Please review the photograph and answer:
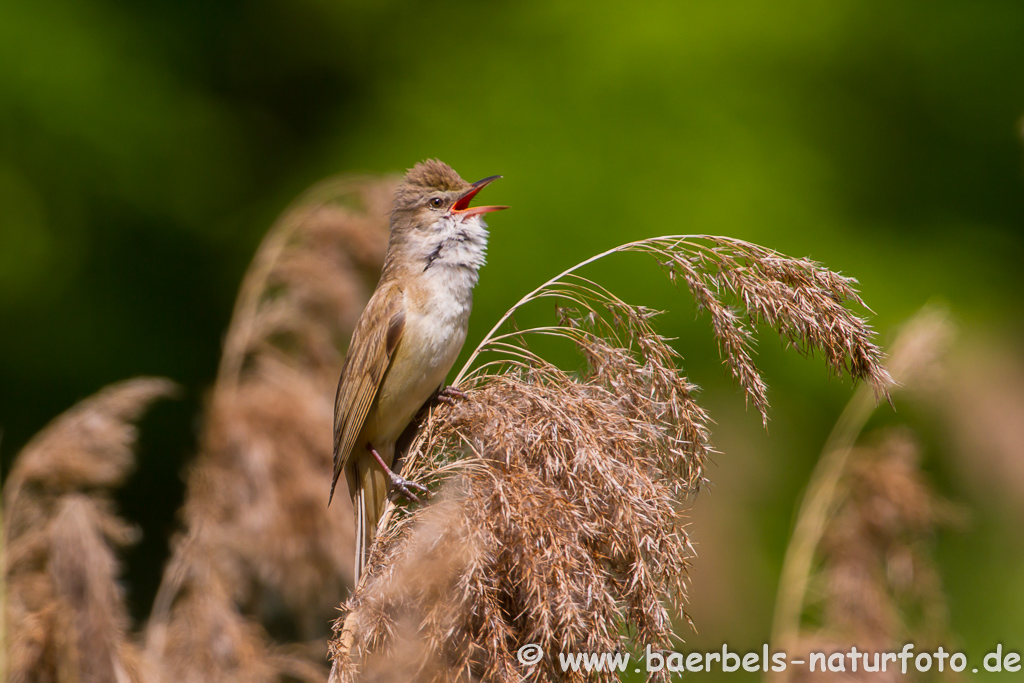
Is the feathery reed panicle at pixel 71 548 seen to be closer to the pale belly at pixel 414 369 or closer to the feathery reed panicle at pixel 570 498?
the feathery reed panicle at pixel 570 498

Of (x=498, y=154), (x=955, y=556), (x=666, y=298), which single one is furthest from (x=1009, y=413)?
(x=498, y=154)

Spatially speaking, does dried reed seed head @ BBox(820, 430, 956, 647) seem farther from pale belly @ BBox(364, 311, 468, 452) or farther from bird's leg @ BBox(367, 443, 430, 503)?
bird's leg @ BBox(367, 443, 430, 503)

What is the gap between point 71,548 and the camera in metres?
1.97

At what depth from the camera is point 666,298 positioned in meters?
5.80

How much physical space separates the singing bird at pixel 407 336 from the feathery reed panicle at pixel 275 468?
611 millimetres

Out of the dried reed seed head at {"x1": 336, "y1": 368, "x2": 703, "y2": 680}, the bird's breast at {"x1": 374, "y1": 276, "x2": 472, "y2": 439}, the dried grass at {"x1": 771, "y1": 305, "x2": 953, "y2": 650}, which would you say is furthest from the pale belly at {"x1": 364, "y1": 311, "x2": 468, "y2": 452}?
the dried grass at {"x1": 771, "y1": 305, "x2": 953, "y2": 650}

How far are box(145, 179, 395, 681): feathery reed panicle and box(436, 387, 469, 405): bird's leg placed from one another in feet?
3.25

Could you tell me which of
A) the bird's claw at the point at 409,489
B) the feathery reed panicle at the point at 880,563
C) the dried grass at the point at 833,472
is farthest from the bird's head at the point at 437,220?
the feathery reed panicle at the point at 880,563

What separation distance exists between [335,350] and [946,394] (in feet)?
10.7

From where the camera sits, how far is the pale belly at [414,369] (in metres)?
2.71

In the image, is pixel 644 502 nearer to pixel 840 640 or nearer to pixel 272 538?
pixel 840 640

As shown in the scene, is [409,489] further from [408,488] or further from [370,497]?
[370,497]

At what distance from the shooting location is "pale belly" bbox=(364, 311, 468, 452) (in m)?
2.71

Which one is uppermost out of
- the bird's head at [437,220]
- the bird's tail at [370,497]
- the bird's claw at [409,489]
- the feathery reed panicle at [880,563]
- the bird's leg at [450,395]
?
the bird's head at [437,220]
